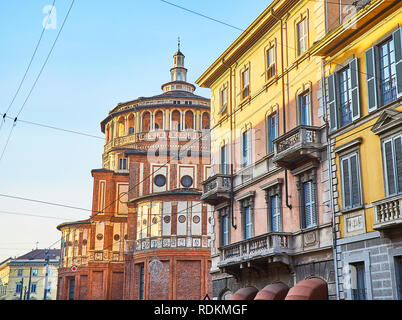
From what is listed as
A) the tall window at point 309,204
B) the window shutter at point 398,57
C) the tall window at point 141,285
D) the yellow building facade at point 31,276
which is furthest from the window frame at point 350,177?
the yellow building facade at point 31,276

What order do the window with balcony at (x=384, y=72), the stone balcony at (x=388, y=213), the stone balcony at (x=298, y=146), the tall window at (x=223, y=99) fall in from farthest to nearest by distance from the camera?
1. the tall window at (x=223, y=99)
2. the stone balcony at (x=298, y=146)
3. the window with balcony at (x=384, y=72)
4. the stone balcony at (x=388, y=213)

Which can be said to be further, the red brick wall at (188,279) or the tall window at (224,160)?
the red brick wall at (188,279)

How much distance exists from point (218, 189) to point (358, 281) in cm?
1082

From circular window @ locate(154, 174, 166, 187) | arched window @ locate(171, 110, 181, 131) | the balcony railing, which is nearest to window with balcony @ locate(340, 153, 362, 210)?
the balcony railing

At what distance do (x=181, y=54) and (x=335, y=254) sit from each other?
5725 cm

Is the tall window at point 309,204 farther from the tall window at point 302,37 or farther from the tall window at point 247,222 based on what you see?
the tall window at point 302,37

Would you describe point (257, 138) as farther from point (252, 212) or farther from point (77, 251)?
point (77, 251)

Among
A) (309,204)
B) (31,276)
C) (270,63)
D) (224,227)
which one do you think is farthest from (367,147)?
(31,276)

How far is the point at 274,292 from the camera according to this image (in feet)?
71.8

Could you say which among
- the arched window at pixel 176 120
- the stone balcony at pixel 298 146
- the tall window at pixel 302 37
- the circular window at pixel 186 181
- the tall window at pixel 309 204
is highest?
the arched window at pixel 176 120

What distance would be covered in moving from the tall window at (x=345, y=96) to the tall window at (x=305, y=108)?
2.26m

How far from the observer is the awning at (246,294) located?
80.4 feet
